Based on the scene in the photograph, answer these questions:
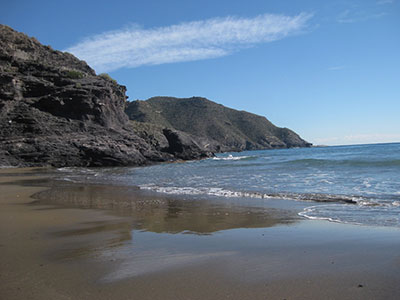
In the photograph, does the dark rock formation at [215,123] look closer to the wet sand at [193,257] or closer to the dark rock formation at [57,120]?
the dark rock formation at [57,120]

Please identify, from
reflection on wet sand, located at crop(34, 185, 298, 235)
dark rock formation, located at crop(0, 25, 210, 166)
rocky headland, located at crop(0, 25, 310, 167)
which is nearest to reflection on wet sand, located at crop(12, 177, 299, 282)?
reflection on wet sand, located at crop(34, 185, 298, 235)

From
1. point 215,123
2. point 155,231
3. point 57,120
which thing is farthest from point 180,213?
point 215,123

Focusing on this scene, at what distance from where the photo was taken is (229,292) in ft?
8.99

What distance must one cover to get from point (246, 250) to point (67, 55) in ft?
184

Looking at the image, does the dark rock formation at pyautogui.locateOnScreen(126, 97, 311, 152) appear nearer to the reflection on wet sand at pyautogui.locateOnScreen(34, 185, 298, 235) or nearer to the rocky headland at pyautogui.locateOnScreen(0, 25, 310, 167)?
the rocky headland at pyautogui.locateOnScreen(0, 25, 310, 167)

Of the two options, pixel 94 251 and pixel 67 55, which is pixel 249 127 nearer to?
pixel 67 55

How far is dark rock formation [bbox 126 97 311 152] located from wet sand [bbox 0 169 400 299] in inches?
3492

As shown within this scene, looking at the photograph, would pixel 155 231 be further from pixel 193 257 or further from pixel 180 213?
pixel 180 213

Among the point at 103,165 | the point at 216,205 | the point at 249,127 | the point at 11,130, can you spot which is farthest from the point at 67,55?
the point at 249,127

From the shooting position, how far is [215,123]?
11994 cm

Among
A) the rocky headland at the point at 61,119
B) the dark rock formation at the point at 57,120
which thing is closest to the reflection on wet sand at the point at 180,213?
the dark rock formation at the point at 57,120

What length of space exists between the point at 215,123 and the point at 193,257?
11688cm

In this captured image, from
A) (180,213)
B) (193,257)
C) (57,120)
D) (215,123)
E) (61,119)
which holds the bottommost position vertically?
(180,213)

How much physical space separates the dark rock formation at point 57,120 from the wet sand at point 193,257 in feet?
82.9
